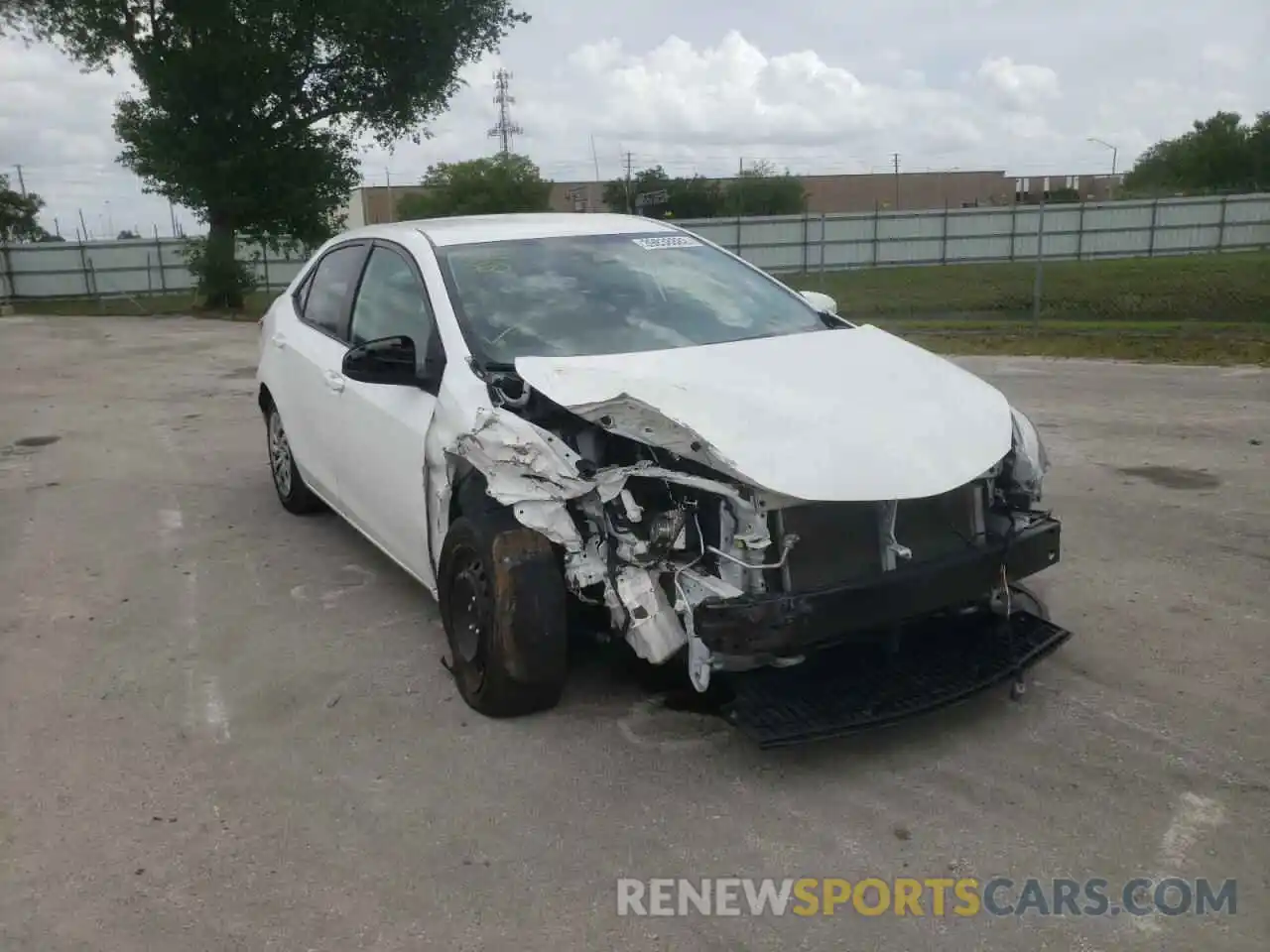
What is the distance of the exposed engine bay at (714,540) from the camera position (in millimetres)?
3422

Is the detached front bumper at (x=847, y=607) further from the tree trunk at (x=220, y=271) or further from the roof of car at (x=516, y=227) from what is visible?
the tree trunk at (x=220, y=271)

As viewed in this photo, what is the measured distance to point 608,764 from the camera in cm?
368

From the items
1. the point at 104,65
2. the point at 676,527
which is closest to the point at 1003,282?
the point at 104,65

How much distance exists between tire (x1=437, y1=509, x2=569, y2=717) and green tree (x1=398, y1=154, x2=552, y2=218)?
5705 centimetres

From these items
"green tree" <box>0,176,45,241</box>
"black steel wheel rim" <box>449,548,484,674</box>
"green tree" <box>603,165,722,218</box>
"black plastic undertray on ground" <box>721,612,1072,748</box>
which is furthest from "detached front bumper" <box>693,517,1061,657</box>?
"green tree" <box>603,165,722,218</box>

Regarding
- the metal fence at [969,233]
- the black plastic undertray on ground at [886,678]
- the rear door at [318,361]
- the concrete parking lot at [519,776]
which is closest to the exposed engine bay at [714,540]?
the black plastic undertray on ground at [886,678]

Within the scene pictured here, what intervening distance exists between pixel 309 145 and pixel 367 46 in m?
2.69

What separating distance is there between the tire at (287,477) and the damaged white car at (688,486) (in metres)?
1.85

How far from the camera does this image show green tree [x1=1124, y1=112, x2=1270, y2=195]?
58188 millimetres

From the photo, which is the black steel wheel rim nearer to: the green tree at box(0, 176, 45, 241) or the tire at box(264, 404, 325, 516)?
the tire at box(264, 404, 325, 516)

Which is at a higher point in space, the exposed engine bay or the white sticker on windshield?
the white sticker on windshield

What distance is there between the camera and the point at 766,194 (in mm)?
67500

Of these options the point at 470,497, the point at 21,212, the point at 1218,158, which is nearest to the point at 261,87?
the point at 470,497

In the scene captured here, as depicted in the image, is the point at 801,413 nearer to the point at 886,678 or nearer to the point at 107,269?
the point at 886,678
